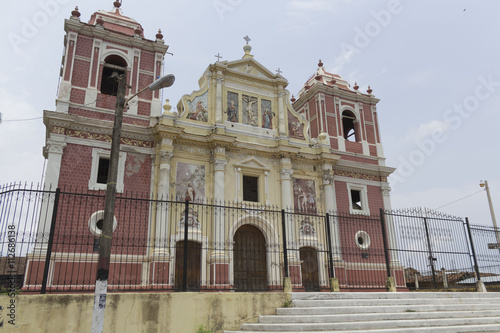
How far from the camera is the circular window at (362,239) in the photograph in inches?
720

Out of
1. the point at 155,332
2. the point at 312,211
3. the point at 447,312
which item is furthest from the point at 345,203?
the point at 155,332

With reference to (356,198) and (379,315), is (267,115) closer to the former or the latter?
(356,198)

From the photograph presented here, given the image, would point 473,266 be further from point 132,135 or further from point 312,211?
point 132,135

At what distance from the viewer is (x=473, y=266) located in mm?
12781

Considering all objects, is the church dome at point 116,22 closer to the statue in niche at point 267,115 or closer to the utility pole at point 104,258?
the statue in niche at point 267,115

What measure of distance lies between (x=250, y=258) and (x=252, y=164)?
4.05 m

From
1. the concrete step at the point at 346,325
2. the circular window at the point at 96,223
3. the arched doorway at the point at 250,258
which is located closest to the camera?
the concrete step at the point at 346,325

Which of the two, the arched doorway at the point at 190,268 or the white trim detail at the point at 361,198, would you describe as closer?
the arched doorway at the point at 190,268

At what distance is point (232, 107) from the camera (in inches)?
712

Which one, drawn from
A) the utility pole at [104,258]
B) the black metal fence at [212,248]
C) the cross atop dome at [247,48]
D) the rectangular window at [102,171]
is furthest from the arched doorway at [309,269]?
the utility pole at [104,258]

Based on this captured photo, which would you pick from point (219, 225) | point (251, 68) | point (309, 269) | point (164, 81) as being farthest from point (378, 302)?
point (251, 68)

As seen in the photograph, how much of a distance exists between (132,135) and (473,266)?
43.0ft

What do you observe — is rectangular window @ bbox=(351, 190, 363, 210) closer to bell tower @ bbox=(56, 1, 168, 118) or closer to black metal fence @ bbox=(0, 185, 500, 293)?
black metal fence @ bbox=(0, 185, 500, 293)

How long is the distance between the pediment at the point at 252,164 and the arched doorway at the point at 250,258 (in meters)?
2.60
